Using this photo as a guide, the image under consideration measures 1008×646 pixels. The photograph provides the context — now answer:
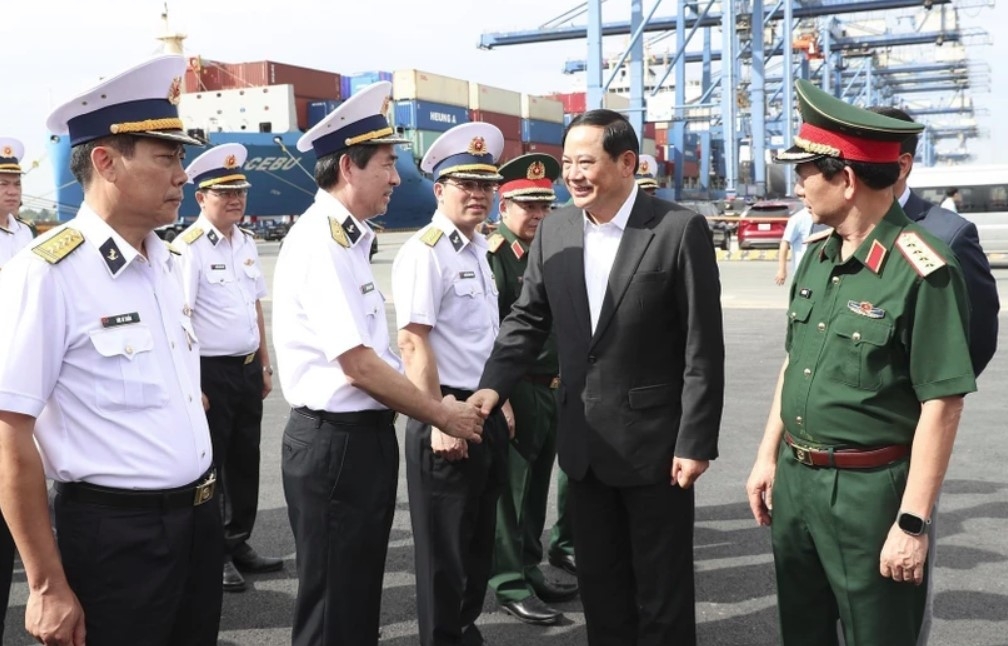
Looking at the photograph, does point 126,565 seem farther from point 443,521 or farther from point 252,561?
point 252,561

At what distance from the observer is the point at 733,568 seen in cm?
445

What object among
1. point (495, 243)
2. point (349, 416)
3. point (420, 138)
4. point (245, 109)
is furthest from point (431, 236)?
point (420, 138)

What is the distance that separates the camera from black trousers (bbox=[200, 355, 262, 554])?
4480mm

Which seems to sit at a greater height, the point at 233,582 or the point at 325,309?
the point at 325,309

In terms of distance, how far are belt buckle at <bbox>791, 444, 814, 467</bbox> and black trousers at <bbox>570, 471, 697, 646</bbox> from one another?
1.55 feet

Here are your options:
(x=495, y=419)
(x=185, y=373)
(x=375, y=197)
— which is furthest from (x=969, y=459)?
(x=185, y=373)

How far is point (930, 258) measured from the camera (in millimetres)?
2301

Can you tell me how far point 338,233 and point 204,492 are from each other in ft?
3.02

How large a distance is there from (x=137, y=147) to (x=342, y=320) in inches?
29.8

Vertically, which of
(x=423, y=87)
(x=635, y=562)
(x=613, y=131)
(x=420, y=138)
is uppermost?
(x=423, y=87)

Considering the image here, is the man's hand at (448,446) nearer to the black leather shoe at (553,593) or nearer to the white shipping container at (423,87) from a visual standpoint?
the black leather shoe at (553,593)

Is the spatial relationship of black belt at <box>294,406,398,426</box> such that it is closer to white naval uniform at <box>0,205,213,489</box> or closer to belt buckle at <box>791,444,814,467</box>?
white naval uniform at <box>0,205,213,489</box>

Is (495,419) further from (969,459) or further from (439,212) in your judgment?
(969,459)

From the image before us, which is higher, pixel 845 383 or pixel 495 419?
pixel 845 383
